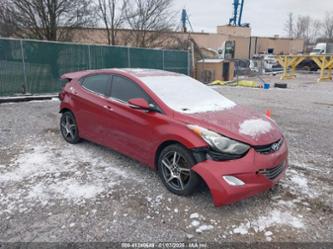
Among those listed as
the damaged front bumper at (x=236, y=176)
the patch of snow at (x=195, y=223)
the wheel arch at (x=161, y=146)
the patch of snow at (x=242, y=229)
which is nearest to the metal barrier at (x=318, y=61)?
the damaged front bumper at (x=236, y=176)

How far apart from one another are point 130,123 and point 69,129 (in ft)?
6.41

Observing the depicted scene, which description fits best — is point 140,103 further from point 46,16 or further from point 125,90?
point 46,16

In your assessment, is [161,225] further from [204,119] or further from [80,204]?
[204,119]

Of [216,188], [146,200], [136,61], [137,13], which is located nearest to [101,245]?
[146,200]

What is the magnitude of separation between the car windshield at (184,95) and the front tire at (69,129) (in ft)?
6.11

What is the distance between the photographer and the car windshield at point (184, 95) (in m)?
3.48

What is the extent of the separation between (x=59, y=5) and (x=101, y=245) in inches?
525

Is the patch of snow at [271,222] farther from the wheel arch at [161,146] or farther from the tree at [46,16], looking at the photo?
the tree at [46,16]

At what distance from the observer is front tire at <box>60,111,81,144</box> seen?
16.1ft

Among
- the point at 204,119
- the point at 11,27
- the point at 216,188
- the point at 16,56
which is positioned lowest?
the point at 216,188

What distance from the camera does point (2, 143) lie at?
16.4 feet

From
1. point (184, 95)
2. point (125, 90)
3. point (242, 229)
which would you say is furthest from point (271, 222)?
point (125, 90)

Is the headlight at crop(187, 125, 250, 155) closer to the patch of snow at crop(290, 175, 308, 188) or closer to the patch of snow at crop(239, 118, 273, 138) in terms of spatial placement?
the patch of snow at crop(239, 118, 273, 138)

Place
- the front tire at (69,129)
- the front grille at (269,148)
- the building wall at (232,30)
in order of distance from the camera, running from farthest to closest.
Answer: the building wall at (232,30) < the front tire at (69,129) < the front grille at (269,148)
